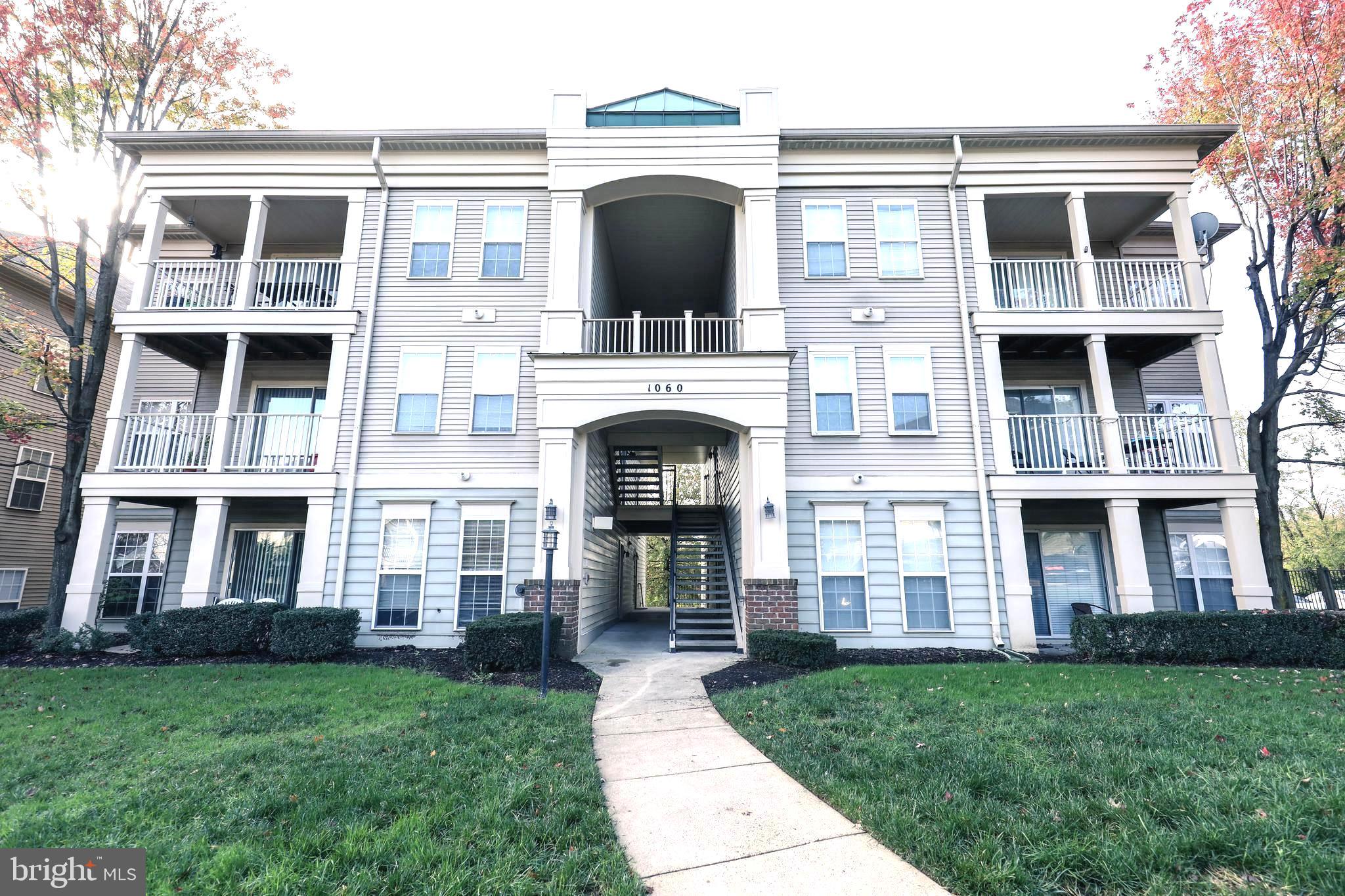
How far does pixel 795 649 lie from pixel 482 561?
5.81 m

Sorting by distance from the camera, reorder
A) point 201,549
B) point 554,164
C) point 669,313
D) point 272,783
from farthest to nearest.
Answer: point 669,313 < point 554,164 < point 201,549 < point 272,783

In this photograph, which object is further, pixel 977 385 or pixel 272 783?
pixel 977 385

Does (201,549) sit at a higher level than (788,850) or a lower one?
higher

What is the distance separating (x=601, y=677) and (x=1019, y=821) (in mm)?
6029

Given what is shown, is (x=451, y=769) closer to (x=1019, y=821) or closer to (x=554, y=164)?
(x=1019, y=821)

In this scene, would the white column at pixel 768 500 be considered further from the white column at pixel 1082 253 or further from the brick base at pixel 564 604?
the white column at pixel 1082 253

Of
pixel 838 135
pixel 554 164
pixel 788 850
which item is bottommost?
pixel 788 850

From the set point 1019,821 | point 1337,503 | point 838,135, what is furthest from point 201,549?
point 1337,503

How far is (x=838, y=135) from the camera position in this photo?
38.0 feet

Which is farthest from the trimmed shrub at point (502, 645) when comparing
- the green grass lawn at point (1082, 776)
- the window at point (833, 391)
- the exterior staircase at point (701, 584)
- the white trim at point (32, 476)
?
the white trim at point (32, 476)

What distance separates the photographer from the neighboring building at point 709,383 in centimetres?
1043

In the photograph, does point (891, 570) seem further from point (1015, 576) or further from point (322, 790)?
point (322, 790)

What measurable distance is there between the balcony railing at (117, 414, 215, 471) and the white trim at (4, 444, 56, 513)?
4803 millimetres

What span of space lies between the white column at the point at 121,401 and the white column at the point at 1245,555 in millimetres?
20188
